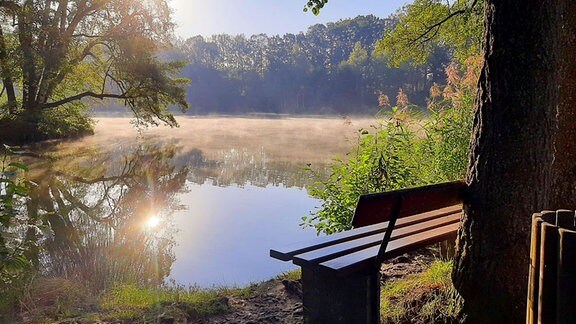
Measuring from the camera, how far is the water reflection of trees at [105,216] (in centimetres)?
439

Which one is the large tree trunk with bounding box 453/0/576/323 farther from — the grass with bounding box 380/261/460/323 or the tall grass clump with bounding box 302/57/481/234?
the tall grass clump with bounding box 302/57/481/234

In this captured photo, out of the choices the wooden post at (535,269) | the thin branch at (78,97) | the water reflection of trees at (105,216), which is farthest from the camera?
the thin branch at (78,97)

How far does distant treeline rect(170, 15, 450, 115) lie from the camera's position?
49.5 meters

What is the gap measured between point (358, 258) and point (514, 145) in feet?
2.72

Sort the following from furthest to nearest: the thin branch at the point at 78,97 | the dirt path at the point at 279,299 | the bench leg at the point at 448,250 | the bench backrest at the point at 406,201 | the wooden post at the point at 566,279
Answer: the thin branch at the point at 78,97
the bench leg at the point at 448,250
the dirt path at the point at 279,299
the bench backrest at the point at 406,201
the wooden post at the point at 566,279

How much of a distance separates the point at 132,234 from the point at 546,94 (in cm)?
499

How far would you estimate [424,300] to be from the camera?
8.17 feet

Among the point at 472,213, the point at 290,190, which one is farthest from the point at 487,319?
the point at 290,190

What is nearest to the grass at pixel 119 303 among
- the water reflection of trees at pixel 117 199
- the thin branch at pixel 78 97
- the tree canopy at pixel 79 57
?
the water reflection of trees at pixel 117 199

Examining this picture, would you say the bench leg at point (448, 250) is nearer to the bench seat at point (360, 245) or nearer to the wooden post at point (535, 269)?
the bench seat at point (360, 245)

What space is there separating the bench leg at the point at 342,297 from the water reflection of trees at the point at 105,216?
6.47ft

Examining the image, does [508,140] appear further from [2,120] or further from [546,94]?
[2,120]

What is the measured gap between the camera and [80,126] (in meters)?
19.2

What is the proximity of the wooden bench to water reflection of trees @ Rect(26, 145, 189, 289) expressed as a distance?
6.45 ft
